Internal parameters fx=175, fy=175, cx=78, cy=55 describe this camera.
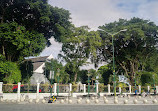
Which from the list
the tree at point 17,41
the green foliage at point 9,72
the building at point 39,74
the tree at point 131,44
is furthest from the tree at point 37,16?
the building at point 39,74

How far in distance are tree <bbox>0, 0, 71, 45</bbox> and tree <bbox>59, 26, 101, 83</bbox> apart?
480 cm

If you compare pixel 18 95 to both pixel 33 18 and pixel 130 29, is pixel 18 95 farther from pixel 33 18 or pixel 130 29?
pixel 130 29

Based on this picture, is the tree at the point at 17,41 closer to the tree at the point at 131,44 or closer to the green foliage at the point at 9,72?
the green foliage at the point at 9,72

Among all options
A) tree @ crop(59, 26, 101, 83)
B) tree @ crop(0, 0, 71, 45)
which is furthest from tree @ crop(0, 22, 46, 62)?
tree @ crop(59, 26, 101, 83)

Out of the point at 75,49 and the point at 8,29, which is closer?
the point at 8,29

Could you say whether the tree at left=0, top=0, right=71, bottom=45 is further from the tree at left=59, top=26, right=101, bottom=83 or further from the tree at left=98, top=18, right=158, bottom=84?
the tree at left=98, top=18, right=158, bottom=84

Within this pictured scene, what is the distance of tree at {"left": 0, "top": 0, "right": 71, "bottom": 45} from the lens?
29625 millimetres

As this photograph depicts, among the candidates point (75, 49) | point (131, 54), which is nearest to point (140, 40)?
point (131, 54)

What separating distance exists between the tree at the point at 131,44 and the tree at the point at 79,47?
433cm

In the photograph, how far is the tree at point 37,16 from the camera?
29.6 meters

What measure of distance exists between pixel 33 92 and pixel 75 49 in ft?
50.6

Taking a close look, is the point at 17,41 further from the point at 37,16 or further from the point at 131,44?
the point at 131,44

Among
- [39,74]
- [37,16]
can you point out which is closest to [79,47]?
[37,16]

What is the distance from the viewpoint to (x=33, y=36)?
100ft
